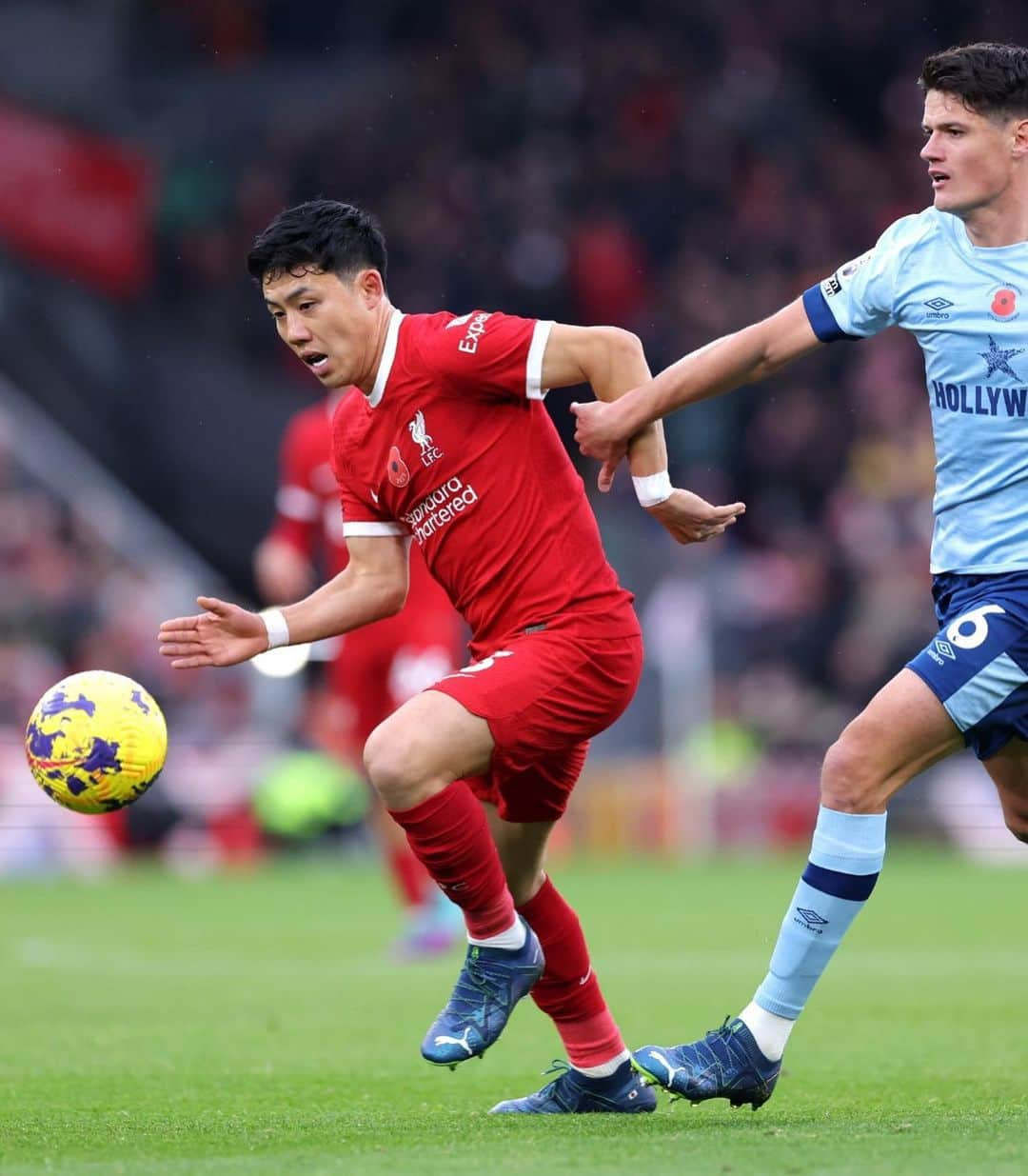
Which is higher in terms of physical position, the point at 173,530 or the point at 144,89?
the point at 144,89

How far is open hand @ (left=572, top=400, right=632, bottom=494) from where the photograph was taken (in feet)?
17.2

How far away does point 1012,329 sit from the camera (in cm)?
515

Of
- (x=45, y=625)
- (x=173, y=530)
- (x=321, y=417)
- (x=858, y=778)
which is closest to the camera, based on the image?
(x=858, y=778)

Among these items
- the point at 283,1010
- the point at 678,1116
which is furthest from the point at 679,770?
the point at 678,1116

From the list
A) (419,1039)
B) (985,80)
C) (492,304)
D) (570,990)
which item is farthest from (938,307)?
(492,304)

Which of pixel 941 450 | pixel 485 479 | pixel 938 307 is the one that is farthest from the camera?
pixel 485 479

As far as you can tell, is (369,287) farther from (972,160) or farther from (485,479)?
(972,160)

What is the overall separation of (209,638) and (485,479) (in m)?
0.79

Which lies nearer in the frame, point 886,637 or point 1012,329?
point 1012,329

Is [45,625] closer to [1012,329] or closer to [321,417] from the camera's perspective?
[321,417]

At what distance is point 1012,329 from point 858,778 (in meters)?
1.10

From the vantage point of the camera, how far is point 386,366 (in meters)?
5.56

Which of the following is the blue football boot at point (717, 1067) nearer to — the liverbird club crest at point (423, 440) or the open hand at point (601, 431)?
the open hand at point (601, 431)

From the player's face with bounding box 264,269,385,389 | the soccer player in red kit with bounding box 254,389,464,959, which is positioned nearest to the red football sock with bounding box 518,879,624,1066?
the player's face with bounding box 264,269,385,389
